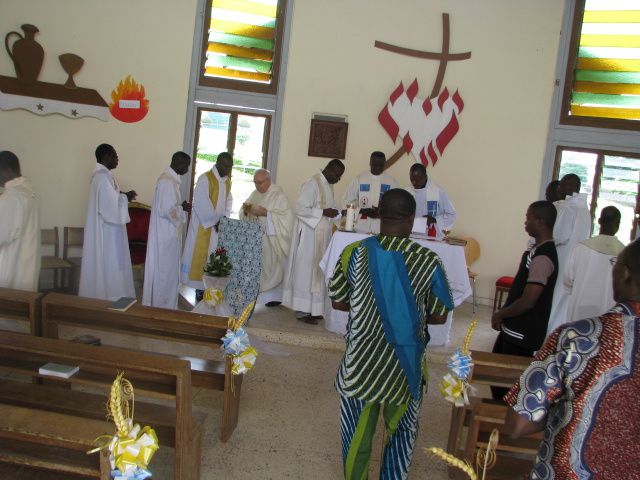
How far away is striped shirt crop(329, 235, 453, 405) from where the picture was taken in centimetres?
252

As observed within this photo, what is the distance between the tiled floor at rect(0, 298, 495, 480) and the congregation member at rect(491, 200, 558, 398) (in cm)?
82

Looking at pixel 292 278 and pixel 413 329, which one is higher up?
pixel 413 329

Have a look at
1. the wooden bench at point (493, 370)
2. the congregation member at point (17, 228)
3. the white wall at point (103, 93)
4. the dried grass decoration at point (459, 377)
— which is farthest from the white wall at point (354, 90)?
the dried grass decoration at point (459, 377)

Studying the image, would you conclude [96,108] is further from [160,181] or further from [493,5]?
[493,5]

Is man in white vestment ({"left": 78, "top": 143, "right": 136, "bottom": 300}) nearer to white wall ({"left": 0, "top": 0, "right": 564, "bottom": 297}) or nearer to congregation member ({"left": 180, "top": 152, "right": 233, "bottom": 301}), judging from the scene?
congregation member ({"left": 180, "top": 152, "right": 233, "bottom": 301})

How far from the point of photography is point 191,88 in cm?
775

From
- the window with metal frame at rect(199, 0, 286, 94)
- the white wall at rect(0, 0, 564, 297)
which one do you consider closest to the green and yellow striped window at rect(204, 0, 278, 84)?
the window with metal frame at rect(199, 0, 286, 94)

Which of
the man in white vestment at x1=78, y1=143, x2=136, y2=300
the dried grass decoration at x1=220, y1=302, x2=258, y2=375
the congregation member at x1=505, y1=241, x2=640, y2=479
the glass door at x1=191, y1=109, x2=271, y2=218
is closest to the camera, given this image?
the congregation member at x1=505, y1=241, x2=640, y2=479

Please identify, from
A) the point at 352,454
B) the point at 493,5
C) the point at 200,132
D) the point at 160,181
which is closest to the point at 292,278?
the point at 160,181

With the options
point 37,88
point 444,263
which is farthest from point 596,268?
point 37,88

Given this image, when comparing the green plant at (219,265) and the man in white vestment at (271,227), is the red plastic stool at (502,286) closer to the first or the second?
the man in white vestment at (271,227)

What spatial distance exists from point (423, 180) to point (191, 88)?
3.40 metres

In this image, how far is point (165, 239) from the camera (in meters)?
6.12

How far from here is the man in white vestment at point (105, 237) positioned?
582 centimetres
